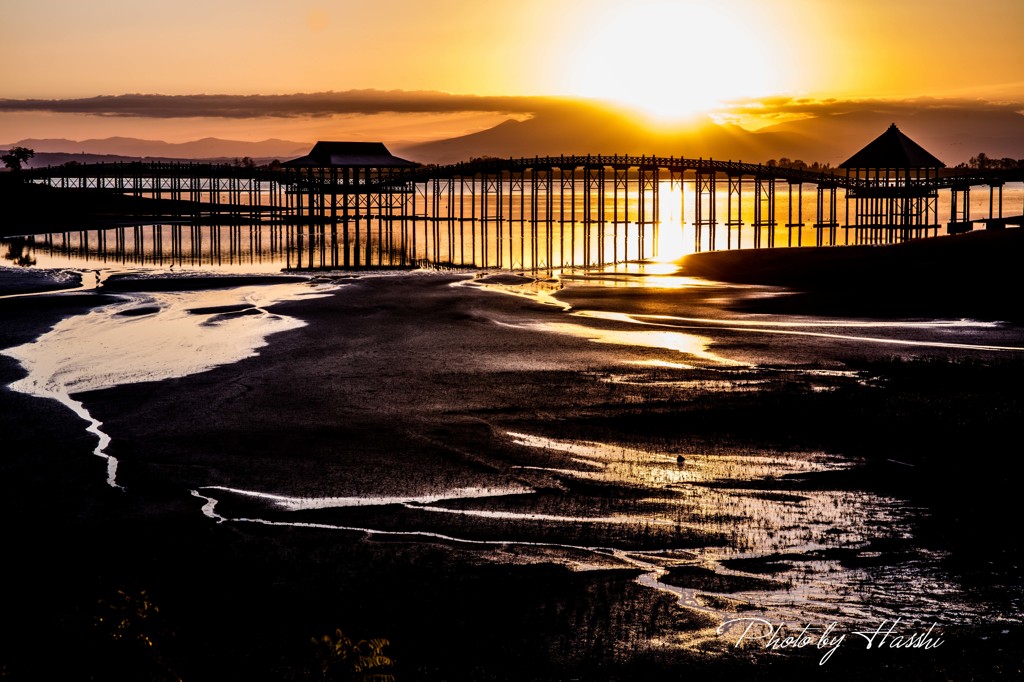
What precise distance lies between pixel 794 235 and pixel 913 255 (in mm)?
37990

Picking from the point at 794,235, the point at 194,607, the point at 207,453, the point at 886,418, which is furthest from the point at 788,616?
the point at 794,235

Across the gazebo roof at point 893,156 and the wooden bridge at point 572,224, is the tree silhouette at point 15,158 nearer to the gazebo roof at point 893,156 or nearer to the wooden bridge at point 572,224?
the wooden bridge at point 572,224

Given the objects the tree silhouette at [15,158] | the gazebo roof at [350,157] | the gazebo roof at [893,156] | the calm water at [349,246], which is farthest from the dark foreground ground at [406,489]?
the tree silhouette at [15,158]

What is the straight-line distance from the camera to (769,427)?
1407 centimetres

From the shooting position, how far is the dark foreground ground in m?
7.22

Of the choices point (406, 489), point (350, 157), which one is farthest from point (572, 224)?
A: point (406, 489)

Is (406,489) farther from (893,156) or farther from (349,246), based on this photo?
(893,156)

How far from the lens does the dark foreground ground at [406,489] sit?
722 centimetres

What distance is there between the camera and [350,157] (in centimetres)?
9825

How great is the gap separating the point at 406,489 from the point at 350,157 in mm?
89998

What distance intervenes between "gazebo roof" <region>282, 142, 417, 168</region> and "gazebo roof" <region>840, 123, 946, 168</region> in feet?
136

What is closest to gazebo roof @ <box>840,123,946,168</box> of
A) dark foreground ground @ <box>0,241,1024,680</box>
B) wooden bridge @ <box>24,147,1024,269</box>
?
wooden bridge @ <box>24,147,1024,269</box>

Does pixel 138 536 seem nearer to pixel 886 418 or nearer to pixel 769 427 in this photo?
pixel 769 427

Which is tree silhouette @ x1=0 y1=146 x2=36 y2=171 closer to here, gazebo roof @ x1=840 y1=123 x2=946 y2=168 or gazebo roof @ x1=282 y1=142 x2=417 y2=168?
gazebo roof @ x1=282 y1=142 x2=417 y2=168
